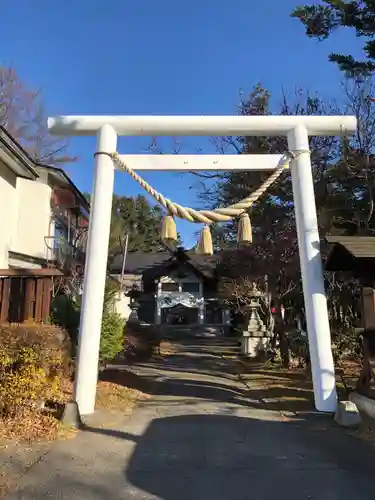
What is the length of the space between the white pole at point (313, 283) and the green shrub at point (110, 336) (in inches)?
201

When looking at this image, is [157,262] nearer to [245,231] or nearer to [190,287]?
[190,287]

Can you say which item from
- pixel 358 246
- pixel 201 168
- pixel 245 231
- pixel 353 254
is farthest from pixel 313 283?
pixel 201 168

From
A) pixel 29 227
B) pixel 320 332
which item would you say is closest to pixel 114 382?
pixel 320 332

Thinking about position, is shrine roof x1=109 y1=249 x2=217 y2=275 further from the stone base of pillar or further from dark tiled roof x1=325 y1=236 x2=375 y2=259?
dark tiled roof x1=325 y1=236 x2=375 y2=259

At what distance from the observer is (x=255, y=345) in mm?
16656

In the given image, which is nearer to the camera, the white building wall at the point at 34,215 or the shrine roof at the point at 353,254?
the shrine roof at the point at 353,254

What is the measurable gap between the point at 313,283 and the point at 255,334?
30.8 ft

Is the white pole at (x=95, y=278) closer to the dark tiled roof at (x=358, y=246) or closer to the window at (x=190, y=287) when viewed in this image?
the dark tiled roof at (x=358, y=246)

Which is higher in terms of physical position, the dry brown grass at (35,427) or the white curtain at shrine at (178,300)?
the white curtain at shrine at (178,300)

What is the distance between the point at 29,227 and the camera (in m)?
17.7

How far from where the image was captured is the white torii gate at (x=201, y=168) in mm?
7457

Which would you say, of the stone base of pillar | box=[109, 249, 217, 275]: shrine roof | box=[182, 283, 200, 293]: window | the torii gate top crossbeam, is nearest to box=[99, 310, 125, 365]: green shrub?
the torii gate top crossbeam

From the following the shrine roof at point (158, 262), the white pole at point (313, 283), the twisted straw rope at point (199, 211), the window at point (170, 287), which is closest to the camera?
the white pole at point (313, 283)

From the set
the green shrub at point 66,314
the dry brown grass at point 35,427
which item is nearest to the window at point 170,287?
the green shrub at point 66,314
